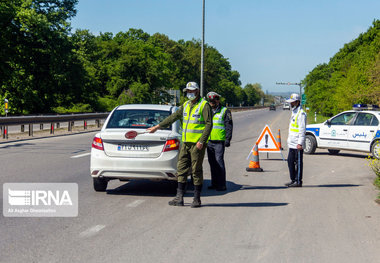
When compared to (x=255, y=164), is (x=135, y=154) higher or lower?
higher

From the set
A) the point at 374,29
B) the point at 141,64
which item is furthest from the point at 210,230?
the point at 374,29

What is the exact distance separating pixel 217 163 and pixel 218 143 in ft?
1.24

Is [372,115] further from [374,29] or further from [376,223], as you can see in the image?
[374,29]

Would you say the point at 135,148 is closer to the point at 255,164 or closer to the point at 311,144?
the point at 255,164

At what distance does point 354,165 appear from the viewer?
14273mm

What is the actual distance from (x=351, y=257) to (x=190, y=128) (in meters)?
3.30

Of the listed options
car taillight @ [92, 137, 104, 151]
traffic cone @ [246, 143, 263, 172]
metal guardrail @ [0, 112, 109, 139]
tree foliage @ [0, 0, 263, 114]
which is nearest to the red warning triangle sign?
traffic cone @ [246, 143, 263, 172]

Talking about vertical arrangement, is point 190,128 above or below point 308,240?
above

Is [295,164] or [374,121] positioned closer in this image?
[295,164]

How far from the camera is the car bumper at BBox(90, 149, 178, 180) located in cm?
832

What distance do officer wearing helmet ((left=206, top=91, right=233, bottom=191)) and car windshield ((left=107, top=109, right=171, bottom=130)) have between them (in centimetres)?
104

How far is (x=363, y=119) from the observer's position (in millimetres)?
16281

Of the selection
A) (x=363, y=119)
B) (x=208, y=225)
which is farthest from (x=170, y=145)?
(x=363, y=119)

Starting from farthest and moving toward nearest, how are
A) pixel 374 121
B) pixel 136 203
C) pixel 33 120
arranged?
1. pixel 33 120
2. pixel 374 121
3. pixel 136 203
